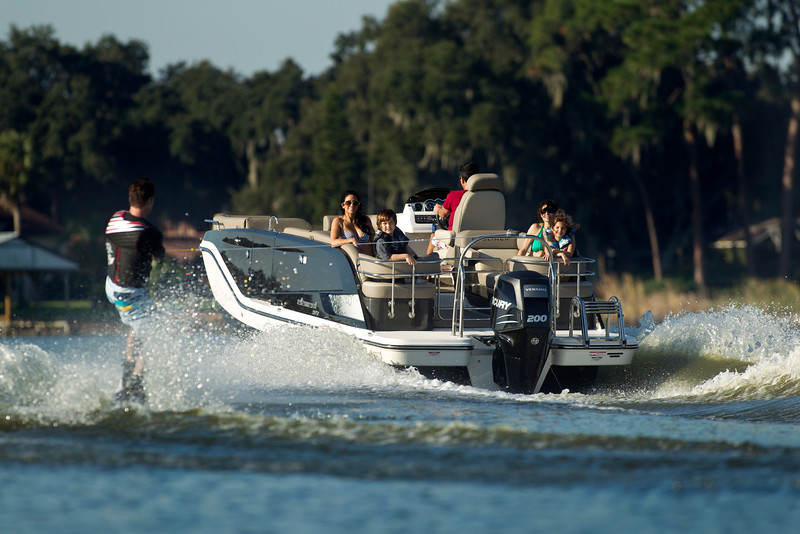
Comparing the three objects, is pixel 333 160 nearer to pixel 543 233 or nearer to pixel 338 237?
pixel 338 237

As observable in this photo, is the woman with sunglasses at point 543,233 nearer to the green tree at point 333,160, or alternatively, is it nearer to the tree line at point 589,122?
the tree line at point 589,122

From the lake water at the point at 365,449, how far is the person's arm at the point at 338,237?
0.89 metres

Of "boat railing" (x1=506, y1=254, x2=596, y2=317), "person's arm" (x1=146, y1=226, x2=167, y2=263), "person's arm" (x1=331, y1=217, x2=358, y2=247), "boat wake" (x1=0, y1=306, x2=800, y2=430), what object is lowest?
"boat wake" (x1=0, y1=306, x2=800, y2=430)

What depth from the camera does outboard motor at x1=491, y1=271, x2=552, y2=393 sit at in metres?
8.99

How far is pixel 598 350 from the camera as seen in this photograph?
9.30m

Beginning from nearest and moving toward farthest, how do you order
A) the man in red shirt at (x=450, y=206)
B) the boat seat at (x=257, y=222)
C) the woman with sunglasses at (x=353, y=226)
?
1. the woman with sunglasses at (x=353, y=226)
2. the man in red shirt at (x=450, y=206)
3. the boat seat at (x=257, y=222)

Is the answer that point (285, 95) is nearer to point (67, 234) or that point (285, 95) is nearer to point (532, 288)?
point (67, 234)

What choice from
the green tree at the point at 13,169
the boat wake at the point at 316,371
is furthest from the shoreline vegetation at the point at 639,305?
the boat wake at the point at 316,371

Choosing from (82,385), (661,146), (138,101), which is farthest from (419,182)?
(82,385)

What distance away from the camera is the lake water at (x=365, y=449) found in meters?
5.47

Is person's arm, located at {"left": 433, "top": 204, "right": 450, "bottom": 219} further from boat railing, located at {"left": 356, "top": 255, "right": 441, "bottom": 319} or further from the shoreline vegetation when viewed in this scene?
the shoreline vegetation

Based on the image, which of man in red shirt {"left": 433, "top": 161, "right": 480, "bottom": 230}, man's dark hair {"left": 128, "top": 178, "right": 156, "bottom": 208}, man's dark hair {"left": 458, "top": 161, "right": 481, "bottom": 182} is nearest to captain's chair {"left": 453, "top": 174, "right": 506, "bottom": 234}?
man in red shirt {"left": 433, "top": 161, "right": 480, "bottom": 230}

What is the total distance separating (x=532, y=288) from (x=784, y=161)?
3074 centimetres

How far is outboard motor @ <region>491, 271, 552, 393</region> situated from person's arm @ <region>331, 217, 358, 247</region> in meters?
1.85
